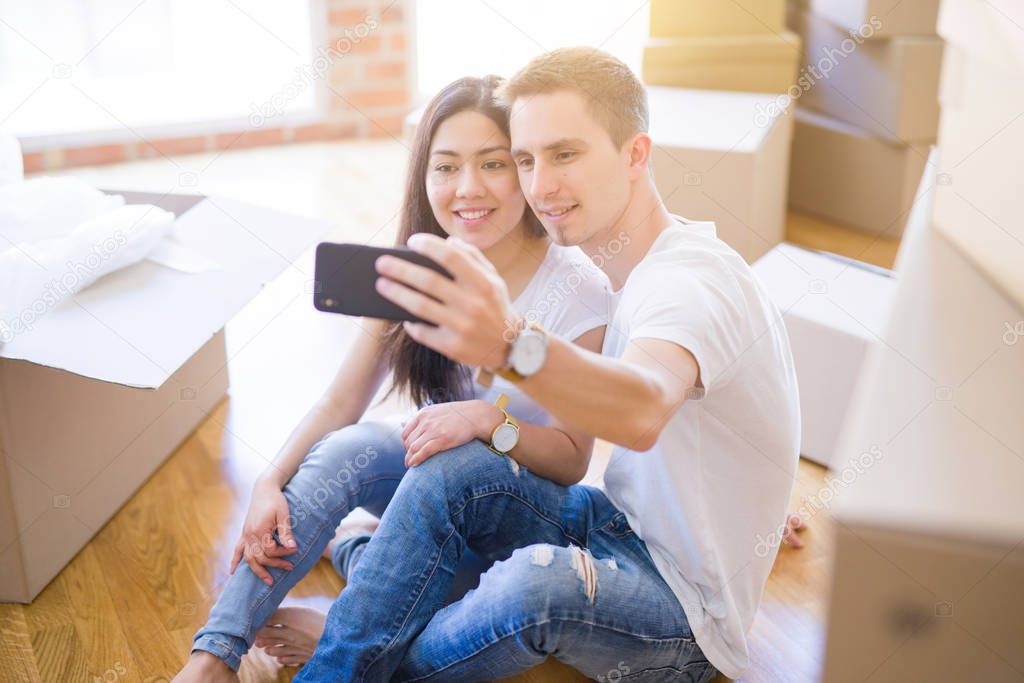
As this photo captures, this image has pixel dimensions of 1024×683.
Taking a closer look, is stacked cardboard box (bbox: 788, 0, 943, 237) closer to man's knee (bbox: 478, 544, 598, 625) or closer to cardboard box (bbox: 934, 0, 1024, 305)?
cardboard box (bbox: 934, 0, 1024, 305)

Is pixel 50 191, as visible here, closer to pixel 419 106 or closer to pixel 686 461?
pixel 686 461

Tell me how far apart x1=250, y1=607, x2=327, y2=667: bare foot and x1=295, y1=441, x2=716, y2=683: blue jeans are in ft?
0.46

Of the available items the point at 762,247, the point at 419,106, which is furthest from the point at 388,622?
the point at 419,106

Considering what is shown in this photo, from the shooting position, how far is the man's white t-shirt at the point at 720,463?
39.8 inches

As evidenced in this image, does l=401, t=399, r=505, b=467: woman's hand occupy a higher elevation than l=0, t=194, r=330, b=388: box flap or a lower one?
lower

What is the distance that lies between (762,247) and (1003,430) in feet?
6.16

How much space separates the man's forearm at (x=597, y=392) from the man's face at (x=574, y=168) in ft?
1.04

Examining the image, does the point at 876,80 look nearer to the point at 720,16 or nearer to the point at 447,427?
the point at 720,16

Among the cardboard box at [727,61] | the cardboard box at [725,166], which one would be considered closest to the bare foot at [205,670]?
the cardboard box at [725,166]

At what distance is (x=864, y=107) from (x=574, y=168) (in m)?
1.86

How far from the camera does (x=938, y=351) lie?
63 cm

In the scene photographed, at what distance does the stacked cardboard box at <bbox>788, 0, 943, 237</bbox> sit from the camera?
2.54m

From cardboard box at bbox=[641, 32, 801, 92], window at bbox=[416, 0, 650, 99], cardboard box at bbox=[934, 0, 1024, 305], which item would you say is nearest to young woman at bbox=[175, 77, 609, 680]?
cardboard box at bbox=[934, 0, 1024, 305]

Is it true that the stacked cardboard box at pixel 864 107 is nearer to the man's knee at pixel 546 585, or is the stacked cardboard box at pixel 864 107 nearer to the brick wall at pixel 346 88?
the brick wall at pixel 346 88
